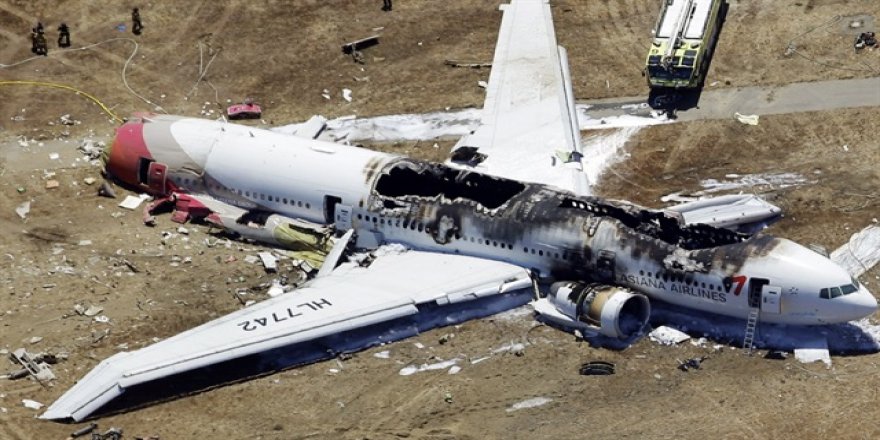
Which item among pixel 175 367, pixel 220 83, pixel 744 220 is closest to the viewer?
pixel 175 367

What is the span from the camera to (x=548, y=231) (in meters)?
52.2

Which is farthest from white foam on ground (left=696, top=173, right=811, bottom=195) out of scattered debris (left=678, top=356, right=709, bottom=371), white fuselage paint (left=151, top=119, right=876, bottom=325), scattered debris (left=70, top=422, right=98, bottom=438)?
scattered debris (left=70, top=422, right=98, bottom=438)

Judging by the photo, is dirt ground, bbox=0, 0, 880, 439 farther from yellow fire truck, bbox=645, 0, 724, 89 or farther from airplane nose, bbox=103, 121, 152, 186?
yellow fire truck, bbox=645, 0, 724, 89

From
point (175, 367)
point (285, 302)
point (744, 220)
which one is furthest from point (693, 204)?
point (175, 367)

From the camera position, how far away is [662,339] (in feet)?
165

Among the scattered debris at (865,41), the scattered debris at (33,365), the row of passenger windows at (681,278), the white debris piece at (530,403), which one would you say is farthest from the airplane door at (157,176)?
the scattered debris at (865,41)

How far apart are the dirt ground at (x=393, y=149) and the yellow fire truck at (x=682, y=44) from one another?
5.99 ft

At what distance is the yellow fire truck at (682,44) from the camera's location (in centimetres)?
6521

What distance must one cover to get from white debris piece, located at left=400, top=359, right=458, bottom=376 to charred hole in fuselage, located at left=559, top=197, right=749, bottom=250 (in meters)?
7.89

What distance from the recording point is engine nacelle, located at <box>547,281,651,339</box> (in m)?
49.8

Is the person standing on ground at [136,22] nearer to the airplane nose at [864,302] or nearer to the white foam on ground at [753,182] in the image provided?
the white foam on ground at [753,182]

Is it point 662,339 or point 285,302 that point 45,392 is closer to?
point 285,302

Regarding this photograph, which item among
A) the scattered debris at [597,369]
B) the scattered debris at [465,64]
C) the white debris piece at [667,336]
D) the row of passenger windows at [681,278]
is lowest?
the scattered debris at [597,369]

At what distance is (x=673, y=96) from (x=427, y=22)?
1359 cm
